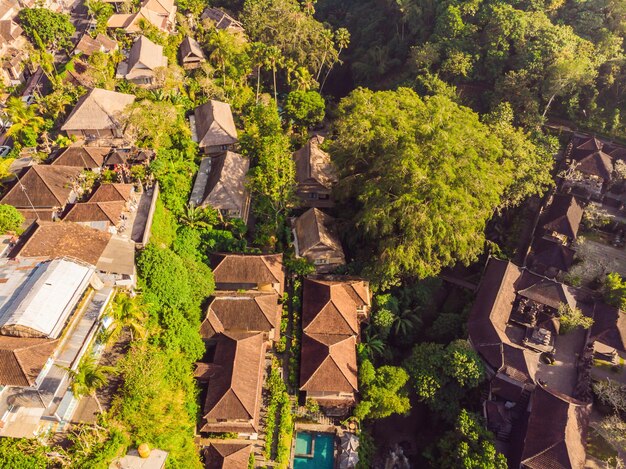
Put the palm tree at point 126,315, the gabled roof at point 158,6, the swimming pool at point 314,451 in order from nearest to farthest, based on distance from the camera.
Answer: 1. the palm tree at point 126,315
2. the swimming pool at point 314,451
3. the gabled roof at point 158,6

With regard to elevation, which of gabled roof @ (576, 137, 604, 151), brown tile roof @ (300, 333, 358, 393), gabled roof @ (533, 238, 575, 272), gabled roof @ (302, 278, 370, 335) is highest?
gabled roof @ (576, 137, 604, 151)

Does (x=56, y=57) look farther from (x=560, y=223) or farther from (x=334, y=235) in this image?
(x=560, y=223)

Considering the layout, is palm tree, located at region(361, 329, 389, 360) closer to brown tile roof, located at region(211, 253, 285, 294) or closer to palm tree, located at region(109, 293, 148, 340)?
brown tile roof, located at region(211, 253, 285, 294)

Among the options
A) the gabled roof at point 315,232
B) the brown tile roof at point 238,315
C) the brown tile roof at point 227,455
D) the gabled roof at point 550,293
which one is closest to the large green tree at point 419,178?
the gabled roof at point 315,232

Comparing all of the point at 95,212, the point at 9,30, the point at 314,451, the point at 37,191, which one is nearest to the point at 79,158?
the point at 37,191

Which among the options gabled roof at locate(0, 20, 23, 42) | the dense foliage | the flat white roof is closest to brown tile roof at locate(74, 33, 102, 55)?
gabled roof at locate(0, 20, 23, 42)

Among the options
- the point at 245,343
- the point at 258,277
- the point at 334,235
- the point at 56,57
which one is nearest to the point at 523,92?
the point at 334,235

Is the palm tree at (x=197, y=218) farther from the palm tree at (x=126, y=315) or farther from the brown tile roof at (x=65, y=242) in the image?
the palm tree at (x=126, y=315)
